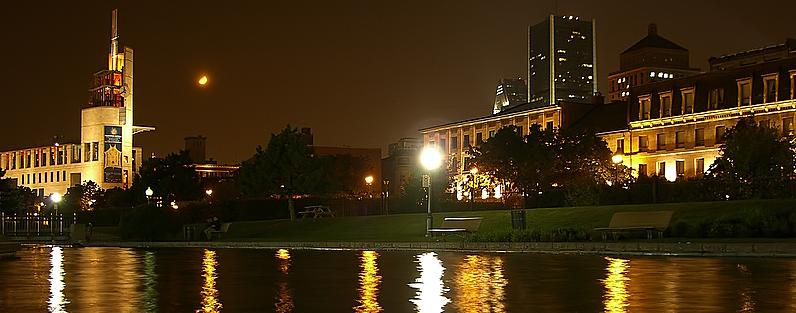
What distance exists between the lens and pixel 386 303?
1303 cm

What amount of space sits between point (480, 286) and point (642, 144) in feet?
246

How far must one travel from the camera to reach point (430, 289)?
15.2 m

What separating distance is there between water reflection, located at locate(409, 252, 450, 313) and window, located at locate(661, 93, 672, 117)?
65715mm

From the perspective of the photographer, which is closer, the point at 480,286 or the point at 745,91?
the point at 480,286

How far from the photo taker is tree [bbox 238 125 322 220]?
74.3m

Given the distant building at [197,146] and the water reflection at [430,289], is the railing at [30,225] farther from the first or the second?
the distant building at [197,146]

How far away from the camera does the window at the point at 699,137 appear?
80750mm

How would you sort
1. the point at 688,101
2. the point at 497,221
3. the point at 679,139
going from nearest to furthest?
the point at 497,221 → the point at 688,101 → the point at 679,139

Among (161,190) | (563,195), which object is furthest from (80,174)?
(563,195)

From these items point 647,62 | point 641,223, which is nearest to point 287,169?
point 641,223

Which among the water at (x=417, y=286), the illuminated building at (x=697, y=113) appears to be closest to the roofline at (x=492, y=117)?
the illuminated building at (x=697, y=113)

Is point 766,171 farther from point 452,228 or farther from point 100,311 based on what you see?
point 100,311

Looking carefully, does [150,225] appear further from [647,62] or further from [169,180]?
[647,62]

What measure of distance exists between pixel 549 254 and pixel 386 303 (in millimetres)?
15001
